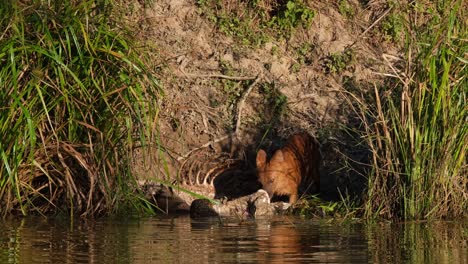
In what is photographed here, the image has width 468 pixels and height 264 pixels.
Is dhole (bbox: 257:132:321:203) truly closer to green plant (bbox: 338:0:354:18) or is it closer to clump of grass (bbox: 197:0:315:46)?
clump of grass (bbox: 197:0:315:46)

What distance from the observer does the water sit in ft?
22.9

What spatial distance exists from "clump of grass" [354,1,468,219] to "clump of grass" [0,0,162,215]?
6.29 ft

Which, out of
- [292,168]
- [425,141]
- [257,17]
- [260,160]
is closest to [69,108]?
[260,160]

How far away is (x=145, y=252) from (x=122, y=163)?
7.90 feet

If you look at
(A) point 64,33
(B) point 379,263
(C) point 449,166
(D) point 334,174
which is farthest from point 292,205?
(B) point 379,263

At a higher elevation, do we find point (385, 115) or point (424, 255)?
point (385, 115)

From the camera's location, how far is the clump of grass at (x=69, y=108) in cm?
928

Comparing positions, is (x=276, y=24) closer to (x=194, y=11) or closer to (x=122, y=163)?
(x=194, y=11)

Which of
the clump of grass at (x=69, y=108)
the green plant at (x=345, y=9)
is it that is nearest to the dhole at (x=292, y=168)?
the clump of grass at (x=69, y=108)

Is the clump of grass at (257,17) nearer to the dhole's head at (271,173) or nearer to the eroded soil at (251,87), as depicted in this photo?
the eroded soil at (251,87)

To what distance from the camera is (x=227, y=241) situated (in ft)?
25.8

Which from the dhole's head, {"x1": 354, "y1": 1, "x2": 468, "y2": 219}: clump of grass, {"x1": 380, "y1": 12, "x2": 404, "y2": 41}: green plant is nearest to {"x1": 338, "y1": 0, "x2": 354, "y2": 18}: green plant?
{"x1": 380, "y1": 12, "x2": 404, "y2": 41}: green plant

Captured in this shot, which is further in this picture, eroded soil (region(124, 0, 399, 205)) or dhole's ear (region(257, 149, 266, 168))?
eroded soil (region(124, 0, 399, 205))

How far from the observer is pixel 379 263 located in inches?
265
